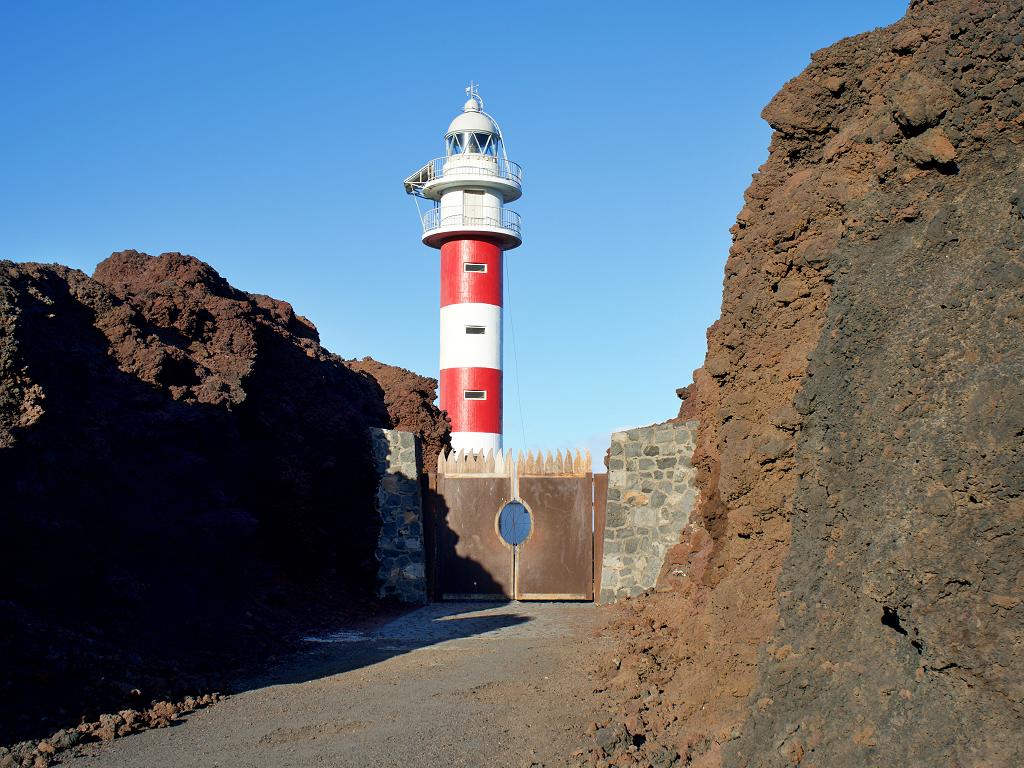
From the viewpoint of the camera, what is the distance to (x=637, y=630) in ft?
28.0

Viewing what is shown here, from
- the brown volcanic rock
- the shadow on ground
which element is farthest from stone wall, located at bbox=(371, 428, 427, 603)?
the brown volcanic rock

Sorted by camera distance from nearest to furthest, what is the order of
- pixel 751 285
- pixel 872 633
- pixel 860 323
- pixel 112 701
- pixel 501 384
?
pixel 872 633 < pixel 860 323 < pixel 751 285 < pixel 112 701 < pixel 501 384

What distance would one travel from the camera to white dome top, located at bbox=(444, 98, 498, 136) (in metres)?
26.4

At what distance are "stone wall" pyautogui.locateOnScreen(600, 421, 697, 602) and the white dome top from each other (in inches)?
569

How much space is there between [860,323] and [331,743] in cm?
390

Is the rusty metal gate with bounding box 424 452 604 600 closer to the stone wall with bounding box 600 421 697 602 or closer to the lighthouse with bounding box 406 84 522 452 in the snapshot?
the stone wall with bounding box 600 421 697 602

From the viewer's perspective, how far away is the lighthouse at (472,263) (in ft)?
79.1

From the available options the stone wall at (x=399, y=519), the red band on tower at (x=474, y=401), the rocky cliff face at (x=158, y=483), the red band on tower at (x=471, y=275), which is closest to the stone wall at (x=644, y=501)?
the stone wall at (x=399, y=519)

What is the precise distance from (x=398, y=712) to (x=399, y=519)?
7.89 meters

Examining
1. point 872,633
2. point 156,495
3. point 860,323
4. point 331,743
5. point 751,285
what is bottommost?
point 331,743

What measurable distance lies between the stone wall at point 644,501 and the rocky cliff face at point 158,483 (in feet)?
11.4

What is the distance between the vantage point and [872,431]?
3816 millimetres

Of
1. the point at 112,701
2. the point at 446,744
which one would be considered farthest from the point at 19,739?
the point at 446,744

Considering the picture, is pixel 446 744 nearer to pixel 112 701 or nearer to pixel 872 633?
pixel 112 701
